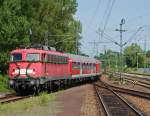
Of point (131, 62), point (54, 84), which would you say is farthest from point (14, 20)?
point (131, 62)

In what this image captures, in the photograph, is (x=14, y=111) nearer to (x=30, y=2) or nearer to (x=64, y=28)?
(x=30, y=2)

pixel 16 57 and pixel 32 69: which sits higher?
pixel 16 57

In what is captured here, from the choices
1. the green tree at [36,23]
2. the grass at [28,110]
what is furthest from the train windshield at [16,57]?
the green tree at [36,23]

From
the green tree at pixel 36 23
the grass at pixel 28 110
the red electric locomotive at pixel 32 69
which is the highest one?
the green tree at pixel 36 23

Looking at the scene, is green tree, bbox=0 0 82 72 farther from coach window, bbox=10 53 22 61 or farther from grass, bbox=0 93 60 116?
grass, bbox=0 93 60 116

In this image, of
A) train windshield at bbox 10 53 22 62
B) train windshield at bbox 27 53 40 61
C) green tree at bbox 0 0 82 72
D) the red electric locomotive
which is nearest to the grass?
the red electric locomotive

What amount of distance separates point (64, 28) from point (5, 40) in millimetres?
37477

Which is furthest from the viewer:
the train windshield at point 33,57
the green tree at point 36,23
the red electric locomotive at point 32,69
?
the green tree at point 36,23

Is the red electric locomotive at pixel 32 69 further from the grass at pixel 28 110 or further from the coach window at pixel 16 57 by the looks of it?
the grass at pixel 28 110

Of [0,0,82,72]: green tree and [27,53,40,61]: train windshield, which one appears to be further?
[0,0,82,72]: green tree

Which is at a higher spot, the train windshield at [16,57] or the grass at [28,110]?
the train windshield at [16,57]

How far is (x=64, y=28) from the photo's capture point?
82250mm

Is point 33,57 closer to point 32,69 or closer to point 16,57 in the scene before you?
point 32,69

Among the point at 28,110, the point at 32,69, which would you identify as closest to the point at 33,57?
the point at 32,69
